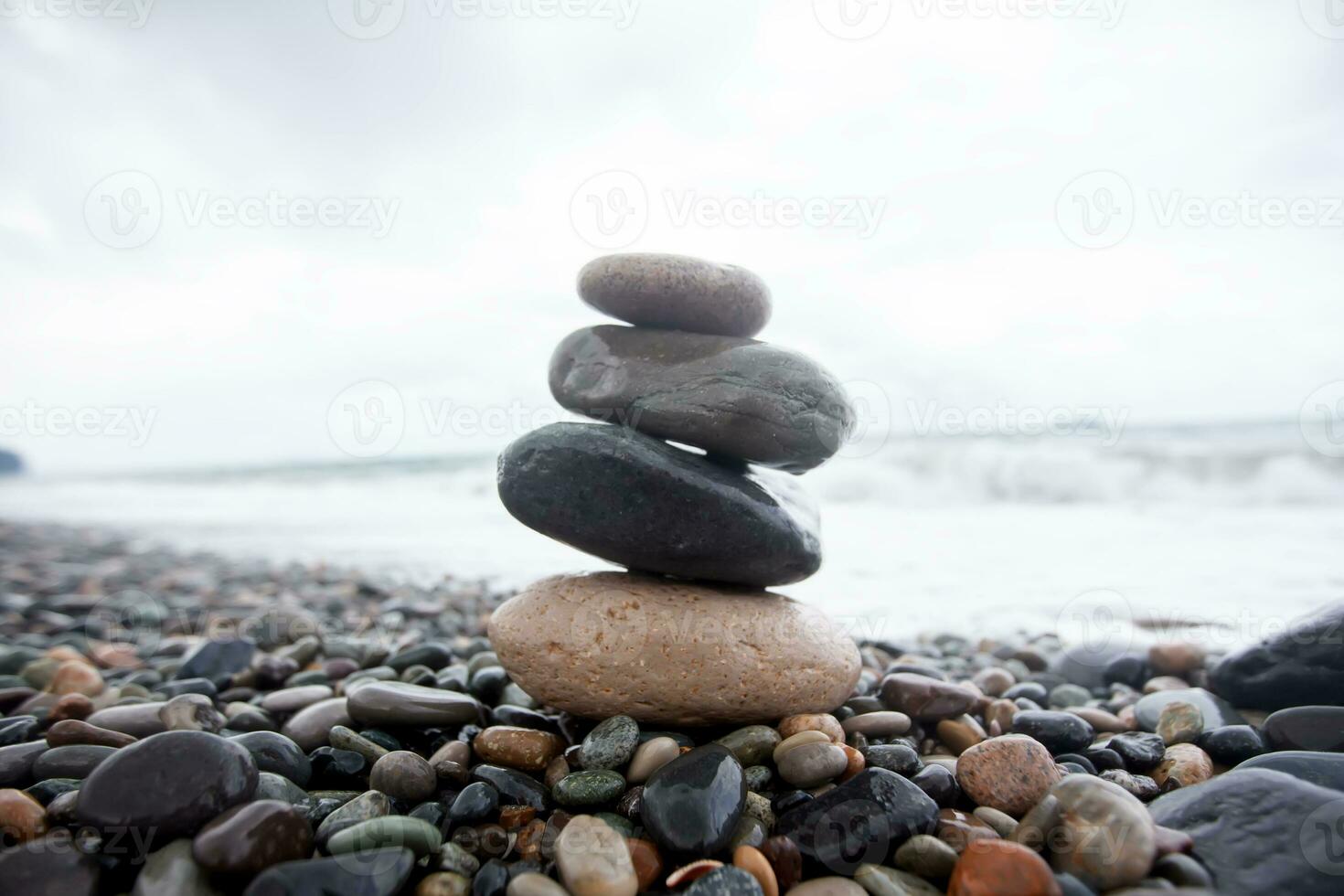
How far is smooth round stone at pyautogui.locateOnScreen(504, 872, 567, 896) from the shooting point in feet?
6.51

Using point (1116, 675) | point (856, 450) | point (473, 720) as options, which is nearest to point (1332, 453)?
point (856, 450)

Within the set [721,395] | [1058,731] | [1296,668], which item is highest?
[721,395]

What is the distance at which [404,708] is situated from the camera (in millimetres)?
3000

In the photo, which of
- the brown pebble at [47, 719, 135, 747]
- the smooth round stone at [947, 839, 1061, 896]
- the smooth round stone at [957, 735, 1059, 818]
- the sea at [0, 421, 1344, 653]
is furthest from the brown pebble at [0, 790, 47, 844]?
the sea at [0, 421, 1344, 653]

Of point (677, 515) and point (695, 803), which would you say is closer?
point (695, 803)

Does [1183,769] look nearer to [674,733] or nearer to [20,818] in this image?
[674,733]

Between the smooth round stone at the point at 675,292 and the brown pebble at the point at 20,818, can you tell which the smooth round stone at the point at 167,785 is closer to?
the brown pebble at the point at 20,818

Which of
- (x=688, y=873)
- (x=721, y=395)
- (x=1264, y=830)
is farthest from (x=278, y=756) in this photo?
(x=1264, y=830)

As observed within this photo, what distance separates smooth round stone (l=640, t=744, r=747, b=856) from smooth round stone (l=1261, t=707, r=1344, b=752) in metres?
2.35

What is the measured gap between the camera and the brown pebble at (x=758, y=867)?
206 centimetres

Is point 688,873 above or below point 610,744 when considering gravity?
below

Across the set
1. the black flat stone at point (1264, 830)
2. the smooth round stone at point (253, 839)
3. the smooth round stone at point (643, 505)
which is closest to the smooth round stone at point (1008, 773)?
the black flat stone at point (1264, 830)

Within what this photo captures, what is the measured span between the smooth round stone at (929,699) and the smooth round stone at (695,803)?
115 cm

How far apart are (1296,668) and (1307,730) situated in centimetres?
60
